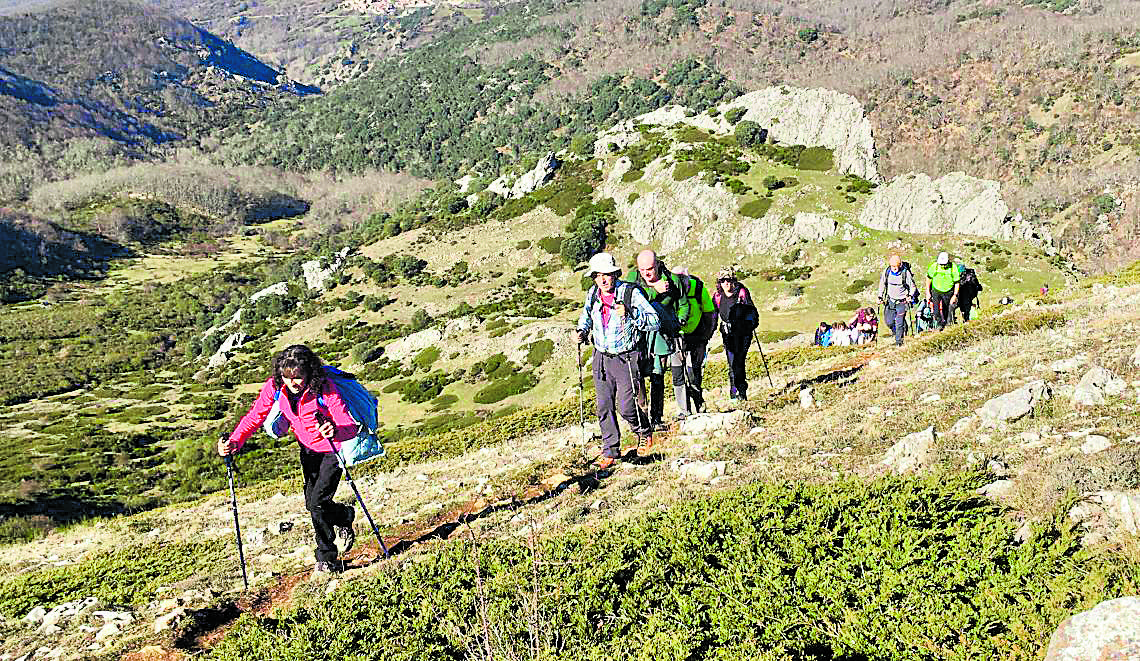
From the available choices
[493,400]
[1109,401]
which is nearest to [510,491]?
[1109,401]

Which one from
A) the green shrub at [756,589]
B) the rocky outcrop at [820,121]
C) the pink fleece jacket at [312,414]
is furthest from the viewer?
the rocky outcrop at [820,121]

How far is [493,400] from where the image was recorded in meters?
50.6

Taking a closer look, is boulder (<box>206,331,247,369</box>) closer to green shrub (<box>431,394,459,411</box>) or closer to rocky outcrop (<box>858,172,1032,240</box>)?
green shrub (<box>431,394,459,411</box>)

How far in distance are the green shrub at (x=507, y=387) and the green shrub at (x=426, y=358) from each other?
44.0ft

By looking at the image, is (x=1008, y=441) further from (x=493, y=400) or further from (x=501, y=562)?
(x=493, y=400)

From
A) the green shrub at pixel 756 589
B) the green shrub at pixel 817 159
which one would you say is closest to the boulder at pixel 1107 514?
the green shrub at pixel 756 589

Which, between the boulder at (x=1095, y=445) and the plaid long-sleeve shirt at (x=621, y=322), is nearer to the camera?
the boulder at (x=1095, y=445)

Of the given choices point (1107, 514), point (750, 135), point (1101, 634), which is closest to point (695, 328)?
point (1107, 514)

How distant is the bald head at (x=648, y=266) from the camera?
9992 mm

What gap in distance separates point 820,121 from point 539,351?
62.0m

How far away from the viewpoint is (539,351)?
53.6 metres

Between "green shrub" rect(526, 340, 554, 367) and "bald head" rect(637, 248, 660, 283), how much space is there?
42.4 metres

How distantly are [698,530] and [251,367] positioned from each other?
10260 cm

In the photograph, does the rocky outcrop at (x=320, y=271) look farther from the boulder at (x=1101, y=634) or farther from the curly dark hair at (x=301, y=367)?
the boulder at (x=1101, y=634)
